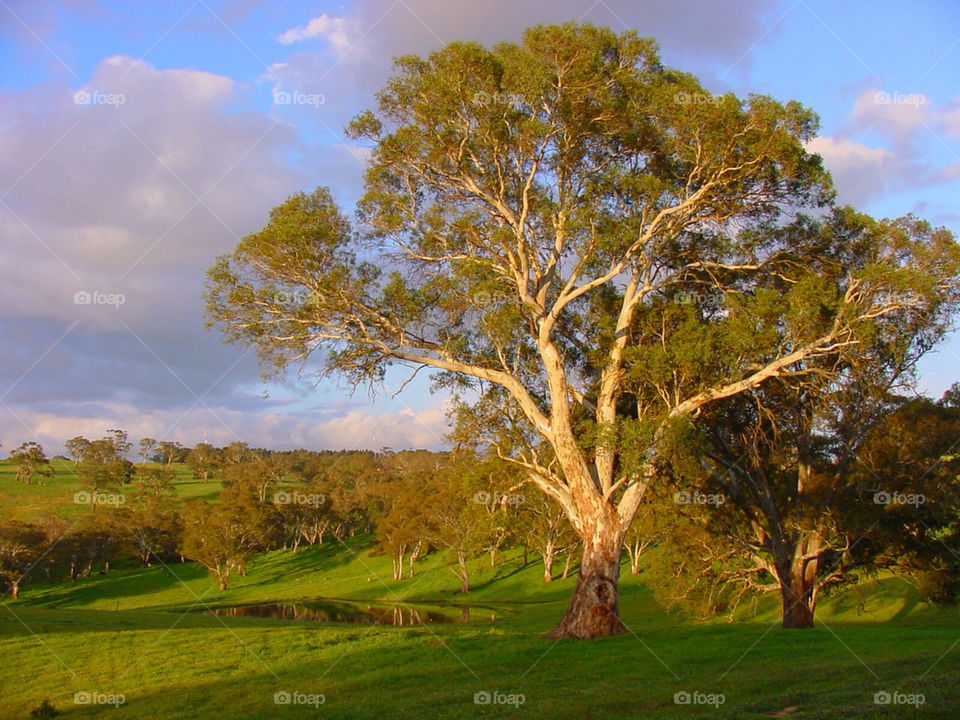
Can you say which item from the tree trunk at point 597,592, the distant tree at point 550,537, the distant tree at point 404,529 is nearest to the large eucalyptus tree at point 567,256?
the tree trunk at point 597,592

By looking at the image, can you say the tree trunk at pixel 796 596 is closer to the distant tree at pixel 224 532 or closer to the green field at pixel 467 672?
the green field at pixel 467 672

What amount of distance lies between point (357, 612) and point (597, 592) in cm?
4130

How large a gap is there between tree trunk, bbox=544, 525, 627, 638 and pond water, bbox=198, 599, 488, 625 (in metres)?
27.8

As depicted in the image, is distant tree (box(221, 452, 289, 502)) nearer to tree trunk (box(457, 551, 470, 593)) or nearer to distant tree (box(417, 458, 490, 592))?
distant tree (box(417, 458, 490, 592))

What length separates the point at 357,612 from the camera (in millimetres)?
58125

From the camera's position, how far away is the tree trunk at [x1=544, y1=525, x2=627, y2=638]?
20.5 meters

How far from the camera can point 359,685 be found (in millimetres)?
15406

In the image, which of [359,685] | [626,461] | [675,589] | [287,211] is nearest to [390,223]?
[287,211]

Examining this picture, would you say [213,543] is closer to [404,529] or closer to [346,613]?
[404,529]

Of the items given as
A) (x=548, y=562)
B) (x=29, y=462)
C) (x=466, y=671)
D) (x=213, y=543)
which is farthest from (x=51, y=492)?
(x=466, y=671)

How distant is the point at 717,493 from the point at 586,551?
10487 mm

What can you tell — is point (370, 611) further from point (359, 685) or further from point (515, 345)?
point (359, 685)

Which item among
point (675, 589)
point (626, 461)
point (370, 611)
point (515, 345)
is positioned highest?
point (515, 345)

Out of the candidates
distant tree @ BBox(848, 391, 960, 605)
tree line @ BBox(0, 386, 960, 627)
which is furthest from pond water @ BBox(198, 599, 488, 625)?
distant tree @ BBox(848, 391, 960, 605)
